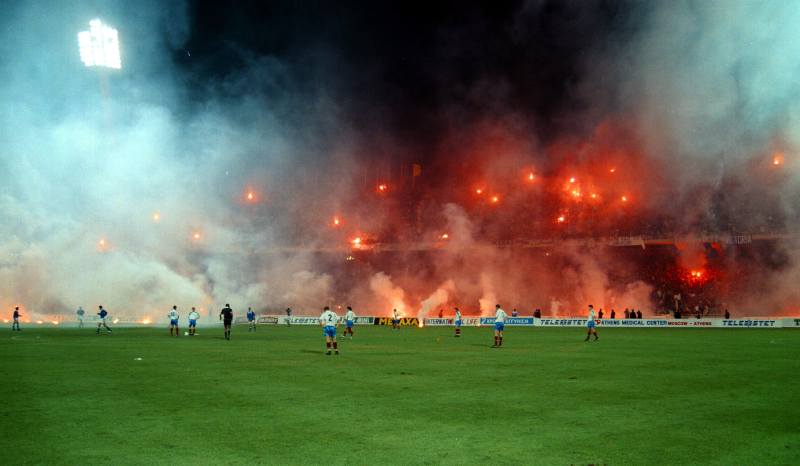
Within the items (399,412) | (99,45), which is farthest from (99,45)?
(399,412)

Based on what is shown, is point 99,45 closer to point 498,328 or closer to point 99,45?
point 99,45

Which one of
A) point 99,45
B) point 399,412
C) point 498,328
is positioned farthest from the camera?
point 99,45

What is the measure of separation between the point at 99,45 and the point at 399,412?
3474 centimetres

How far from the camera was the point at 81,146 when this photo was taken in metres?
46.9

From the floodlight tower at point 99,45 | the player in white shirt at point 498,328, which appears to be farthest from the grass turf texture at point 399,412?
the floodlight tower at point 99,45

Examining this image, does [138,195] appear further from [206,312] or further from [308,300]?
[308,300]

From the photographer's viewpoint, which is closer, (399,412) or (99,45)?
(399,412)

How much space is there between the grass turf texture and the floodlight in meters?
24.8

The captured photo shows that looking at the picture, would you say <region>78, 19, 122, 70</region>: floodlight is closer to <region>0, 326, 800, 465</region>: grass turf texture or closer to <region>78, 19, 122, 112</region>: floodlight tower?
<region>78, 19, 122, 112</region>: floodlight tower

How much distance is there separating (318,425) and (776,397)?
810cm

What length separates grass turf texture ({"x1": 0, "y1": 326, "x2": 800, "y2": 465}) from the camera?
6.95m

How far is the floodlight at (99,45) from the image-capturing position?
35781mm

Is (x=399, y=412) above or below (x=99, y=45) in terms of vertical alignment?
below

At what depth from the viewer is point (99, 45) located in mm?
36000
